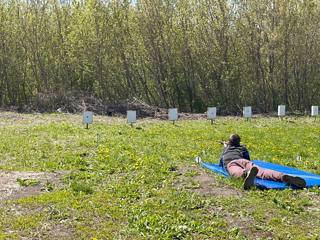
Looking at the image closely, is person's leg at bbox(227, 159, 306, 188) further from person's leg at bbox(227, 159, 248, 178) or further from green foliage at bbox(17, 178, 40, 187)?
green foliage at bbox(17, 178, 40, 187)

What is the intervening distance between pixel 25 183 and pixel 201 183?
3290 mm

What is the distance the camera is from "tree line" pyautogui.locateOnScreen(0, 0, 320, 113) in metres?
31.8

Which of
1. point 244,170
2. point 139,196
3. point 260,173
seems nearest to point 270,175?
point 260,173

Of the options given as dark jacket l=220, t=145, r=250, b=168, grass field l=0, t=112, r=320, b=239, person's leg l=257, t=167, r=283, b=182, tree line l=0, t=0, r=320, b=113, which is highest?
tree line l=0, t=0, r=320, b=113

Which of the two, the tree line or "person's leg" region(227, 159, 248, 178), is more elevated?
the tree line

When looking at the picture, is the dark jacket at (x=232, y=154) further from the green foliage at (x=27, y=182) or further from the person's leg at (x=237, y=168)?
the green foliage at (x=27, y=182)

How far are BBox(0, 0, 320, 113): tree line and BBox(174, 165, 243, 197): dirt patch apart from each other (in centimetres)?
2186

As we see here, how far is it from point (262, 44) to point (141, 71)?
8544 mm

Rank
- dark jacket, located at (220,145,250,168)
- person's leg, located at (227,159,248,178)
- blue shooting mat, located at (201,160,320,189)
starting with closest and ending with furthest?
blue shooting mat, located at (201,160,320,189)
person's leg, located at (227,159,248,178)
dark jacket, located at (220,145,250,168)

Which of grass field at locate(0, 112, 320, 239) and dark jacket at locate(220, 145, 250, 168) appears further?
dark jacket at locate(220, 145, 250, 168)

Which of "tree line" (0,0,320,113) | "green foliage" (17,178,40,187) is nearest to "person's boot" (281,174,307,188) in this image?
"green foliage" (17,178,40,187)

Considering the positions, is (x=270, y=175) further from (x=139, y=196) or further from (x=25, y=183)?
(x=25, y=183)

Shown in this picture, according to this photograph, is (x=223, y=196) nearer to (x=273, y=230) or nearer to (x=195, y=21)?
(x=273, y=230)

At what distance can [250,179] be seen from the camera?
877 centimetres
